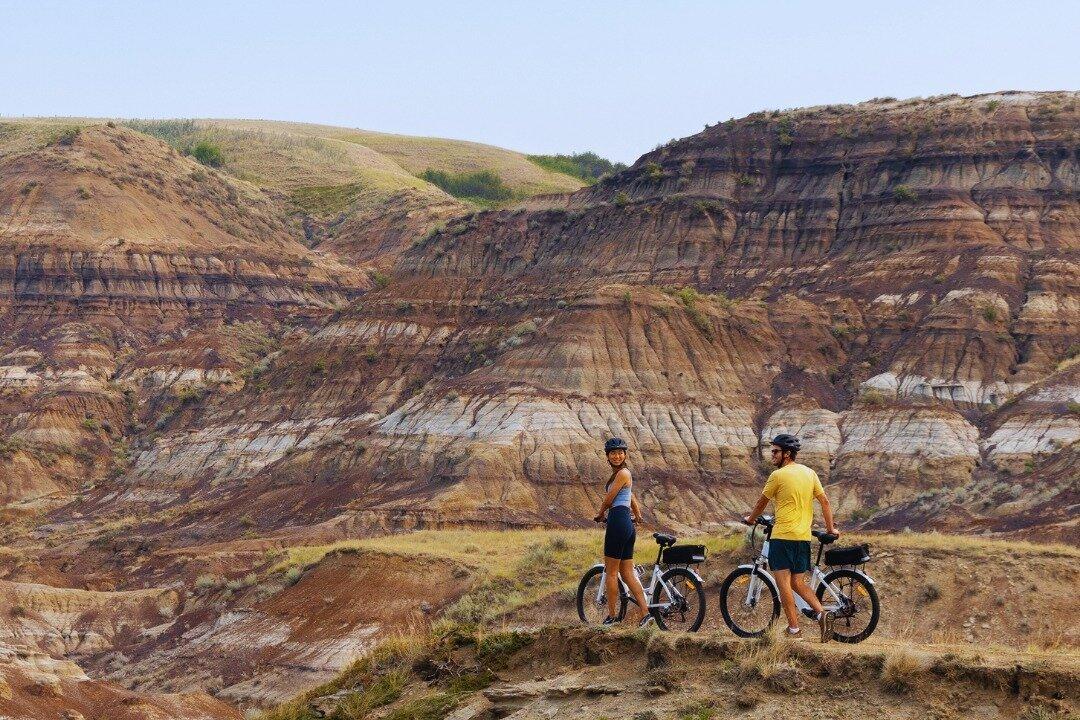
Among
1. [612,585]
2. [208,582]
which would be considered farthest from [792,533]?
[208,582]

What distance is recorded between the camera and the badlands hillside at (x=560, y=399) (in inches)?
2249

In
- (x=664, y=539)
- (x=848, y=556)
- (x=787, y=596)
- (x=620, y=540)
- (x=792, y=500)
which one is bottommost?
(x=787, y=596)

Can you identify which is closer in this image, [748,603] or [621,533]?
[748,603]

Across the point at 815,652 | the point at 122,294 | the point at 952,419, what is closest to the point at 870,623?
the point at 815,652

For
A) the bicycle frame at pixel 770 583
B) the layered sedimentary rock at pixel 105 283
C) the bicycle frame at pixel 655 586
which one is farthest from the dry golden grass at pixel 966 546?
the layered sedimentary rock at pixel 105 283

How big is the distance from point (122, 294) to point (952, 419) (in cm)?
7848

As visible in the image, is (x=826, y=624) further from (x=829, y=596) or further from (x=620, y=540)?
(x=620, y=540)

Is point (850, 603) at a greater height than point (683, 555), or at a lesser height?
lesser

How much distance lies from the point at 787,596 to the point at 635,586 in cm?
252

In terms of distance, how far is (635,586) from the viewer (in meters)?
A: 20.5

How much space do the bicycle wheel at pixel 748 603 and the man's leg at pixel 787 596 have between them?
0.21m

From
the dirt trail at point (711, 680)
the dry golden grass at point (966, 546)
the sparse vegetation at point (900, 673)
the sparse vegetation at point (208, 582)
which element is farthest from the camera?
the sparse vegetation at point (208, 582)

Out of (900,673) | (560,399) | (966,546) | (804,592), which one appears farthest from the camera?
(560,399)

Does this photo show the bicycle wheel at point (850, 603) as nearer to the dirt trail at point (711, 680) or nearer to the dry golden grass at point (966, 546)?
the dirt trail at point (711, 680)
